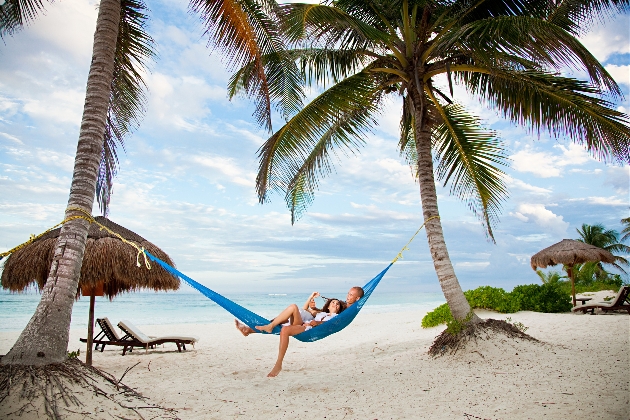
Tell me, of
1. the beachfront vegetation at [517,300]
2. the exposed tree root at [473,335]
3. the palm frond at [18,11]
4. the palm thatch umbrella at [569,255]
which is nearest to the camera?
the palm frond at [18,11]

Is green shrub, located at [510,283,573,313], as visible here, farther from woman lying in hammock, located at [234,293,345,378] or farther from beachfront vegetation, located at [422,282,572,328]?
woman lying in hammock, located at [234,293,345,378]

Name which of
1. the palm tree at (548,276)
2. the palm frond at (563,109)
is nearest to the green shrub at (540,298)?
the palm frond at (563,109)

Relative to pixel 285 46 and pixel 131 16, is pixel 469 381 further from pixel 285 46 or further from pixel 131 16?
pixel 131 16

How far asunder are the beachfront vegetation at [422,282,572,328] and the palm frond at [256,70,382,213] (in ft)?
11.7

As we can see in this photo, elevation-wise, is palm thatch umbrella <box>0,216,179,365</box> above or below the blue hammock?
above

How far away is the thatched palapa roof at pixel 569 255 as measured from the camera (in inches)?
341

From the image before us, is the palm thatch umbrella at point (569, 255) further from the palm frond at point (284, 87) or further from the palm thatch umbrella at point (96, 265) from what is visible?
the palm thatch umbrella at point (96, 265)

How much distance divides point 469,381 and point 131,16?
13.5ft

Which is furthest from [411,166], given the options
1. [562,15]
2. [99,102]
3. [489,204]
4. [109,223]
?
[99,102]

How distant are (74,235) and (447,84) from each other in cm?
385

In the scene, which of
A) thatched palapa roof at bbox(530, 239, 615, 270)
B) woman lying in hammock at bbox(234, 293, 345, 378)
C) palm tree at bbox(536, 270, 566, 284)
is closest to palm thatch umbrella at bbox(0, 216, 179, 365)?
woman lying in hammock at bbox(234, 293, 345, 378)

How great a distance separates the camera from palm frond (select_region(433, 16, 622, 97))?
10.7 feet

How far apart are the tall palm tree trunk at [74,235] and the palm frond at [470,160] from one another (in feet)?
10.6

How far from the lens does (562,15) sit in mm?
4535
